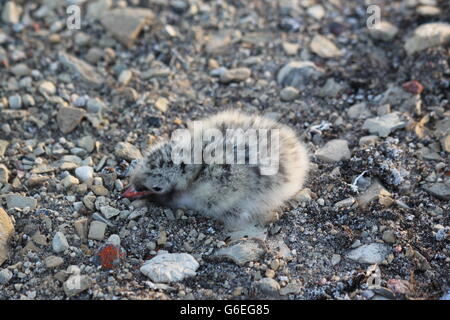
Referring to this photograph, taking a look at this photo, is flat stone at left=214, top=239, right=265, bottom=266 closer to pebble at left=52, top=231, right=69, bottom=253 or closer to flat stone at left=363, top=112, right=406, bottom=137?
pebble at left=52, top=231, right=69, bottom=253

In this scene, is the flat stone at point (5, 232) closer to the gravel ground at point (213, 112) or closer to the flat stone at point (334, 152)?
the gravel ground at point (213, 112)

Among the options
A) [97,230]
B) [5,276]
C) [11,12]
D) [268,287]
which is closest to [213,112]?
[97,230]

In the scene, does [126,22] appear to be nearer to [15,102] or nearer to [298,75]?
[15,102]

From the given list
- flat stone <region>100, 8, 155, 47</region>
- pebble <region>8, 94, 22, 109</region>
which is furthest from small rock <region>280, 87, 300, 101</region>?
pebble <region>8, 94, 22, 109</region>

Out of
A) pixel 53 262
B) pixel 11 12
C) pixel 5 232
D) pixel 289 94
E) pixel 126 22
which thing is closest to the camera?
pixel 53 262

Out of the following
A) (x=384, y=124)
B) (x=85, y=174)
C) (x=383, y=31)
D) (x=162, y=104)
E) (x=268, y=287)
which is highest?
(x=383, y=31)
